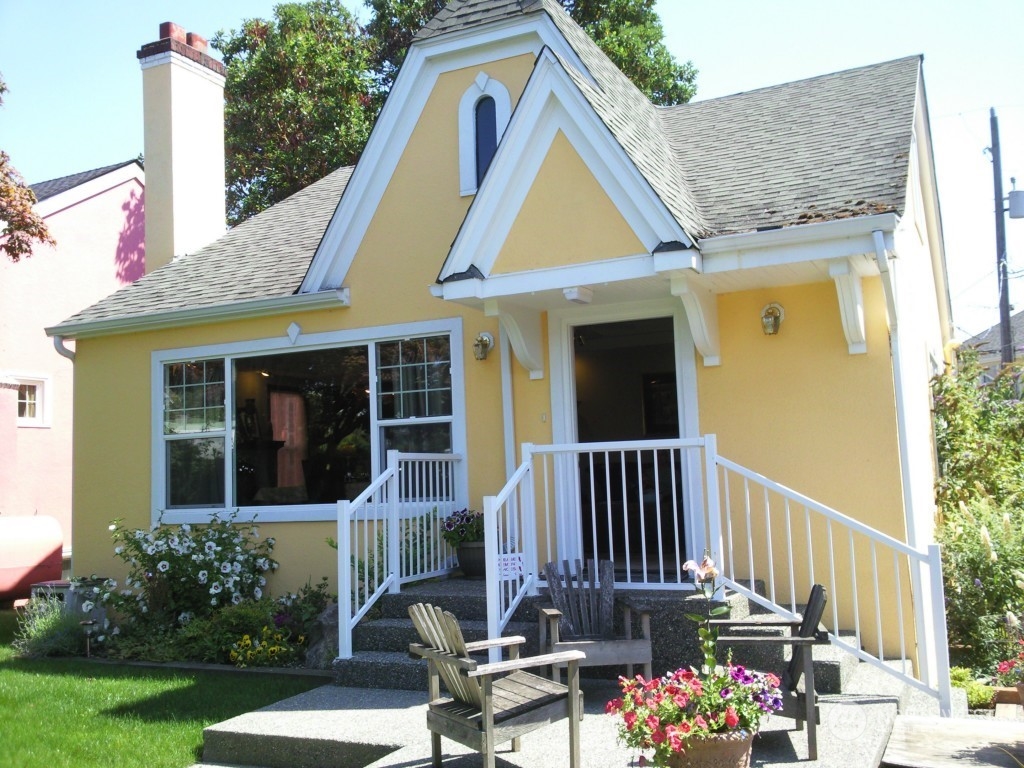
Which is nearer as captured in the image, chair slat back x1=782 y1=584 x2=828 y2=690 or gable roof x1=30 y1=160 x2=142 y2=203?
chair slat back x1=782 y1=584 x2=828 y2=690

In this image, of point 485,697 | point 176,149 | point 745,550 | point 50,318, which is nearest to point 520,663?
point 485,697

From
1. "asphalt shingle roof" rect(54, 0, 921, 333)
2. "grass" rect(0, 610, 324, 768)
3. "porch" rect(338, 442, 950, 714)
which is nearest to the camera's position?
"grass" rect(0, 610, 324, 768)

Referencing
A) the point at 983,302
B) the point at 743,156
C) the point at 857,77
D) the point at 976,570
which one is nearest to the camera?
the point at 976,570

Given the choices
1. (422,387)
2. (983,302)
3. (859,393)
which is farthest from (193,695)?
(983,302)

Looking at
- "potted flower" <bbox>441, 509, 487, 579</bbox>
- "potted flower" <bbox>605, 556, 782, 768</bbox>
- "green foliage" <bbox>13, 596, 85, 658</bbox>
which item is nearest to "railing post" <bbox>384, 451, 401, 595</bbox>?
"potted flower" <bbox>441, 509, 487, 579</bbox>

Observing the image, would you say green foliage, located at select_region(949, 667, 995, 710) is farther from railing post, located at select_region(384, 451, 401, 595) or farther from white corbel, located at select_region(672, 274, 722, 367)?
railing post, located at select_region(384, 451, 401, 595)

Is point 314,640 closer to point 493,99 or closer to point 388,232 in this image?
point 388,232

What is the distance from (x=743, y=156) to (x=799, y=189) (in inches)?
58.5

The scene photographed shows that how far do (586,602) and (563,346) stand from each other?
2549 millimetres

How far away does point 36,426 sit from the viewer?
17.5m

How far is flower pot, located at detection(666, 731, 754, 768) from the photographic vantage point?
4.28 metres

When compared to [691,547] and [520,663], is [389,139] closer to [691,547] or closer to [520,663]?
[691,547]

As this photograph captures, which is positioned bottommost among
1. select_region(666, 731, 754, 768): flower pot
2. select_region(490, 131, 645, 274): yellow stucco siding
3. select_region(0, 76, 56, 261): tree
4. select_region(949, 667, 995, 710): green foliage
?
select_region(949, 667, 995, 710): green foliage

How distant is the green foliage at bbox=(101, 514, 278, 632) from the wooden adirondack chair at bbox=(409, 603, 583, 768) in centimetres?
442
